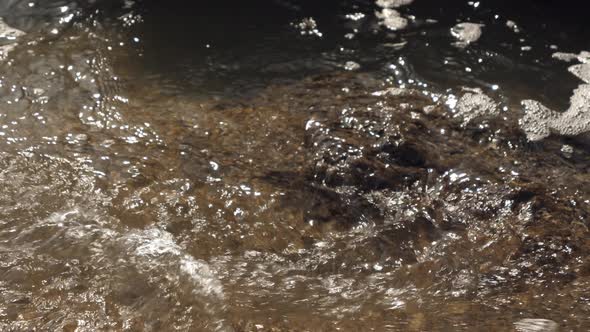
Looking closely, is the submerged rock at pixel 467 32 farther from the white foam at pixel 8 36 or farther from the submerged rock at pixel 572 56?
the white foam at pixel 8 36

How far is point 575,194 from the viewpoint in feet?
8.79

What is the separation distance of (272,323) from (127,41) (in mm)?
1944

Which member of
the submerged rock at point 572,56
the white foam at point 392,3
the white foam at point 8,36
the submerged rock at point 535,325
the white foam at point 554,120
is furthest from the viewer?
the white foam at point 392,3

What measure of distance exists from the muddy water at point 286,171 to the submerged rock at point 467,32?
3 cm

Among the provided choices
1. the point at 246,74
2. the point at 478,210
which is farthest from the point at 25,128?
the point at 478,210

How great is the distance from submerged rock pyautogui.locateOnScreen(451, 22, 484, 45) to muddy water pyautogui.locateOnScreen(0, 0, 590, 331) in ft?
0.11

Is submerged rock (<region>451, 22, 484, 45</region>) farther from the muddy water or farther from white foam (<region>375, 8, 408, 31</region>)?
white foam (<region>375, 8, 408, 31</region>)

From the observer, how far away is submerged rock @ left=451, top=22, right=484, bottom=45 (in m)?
3.53

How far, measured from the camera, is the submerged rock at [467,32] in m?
3.53

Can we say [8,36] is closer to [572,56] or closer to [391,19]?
[391,19]

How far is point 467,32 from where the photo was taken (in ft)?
11.8

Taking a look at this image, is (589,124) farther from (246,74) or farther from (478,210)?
(246,74)

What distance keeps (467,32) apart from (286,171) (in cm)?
149

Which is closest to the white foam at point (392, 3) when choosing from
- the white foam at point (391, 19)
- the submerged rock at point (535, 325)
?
the white foam at point (391, 19)
